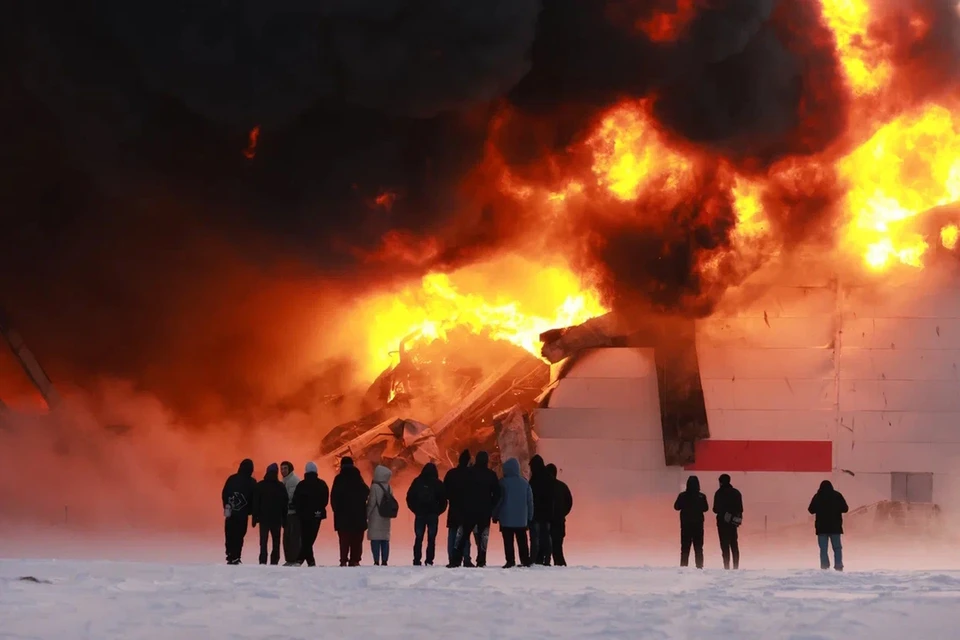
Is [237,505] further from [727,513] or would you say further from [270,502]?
[727,513]

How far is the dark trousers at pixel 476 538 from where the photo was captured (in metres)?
17.8

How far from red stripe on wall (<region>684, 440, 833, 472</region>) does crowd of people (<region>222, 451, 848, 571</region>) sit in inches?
266

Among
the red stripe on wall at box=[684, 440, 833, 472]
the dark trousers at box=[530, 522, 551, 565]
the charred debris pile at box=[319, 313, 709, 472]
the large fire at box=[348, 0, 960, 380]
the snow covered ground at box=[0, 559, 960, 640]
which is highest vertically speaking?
the large fire at box=[348, 0, 960, 380]

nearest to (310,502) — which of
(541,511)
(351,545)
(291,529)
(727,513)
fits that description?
(291,529)

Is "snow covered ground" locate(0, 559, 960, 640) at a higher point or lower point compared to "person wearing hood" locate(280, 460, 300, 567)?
lower

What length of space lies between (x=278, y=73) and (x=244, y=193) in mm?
2710

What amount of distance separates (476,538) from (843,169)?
11.3m

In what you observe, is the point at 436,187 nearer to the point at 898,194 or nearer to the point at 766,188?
the point at 766,188

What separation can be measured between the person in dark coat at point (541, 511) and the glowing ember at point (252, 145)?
1084 cm

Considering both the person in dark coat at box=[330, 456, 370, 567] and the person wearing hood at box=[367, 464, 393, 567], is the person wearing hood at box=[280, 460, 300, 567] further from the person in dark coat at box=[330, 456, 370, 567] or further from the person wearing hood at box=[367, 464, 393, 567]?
the person wearing hood at box=[367, 464, 393, 567]

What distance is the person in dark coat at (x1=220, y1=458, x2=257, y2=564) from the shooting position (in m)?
18.2

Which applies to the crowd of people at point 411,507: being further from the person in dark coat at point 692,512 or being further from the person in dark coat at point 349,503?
the person in dark coat at point 692,512

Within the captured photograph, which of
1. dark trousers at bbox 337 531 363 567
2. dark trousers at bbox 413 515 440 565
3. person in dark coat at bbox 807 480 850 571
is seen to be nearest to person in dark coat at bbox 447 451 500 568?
dark trousers at bbox 413 515 440 565

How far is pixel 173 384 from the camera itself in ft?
99.2
